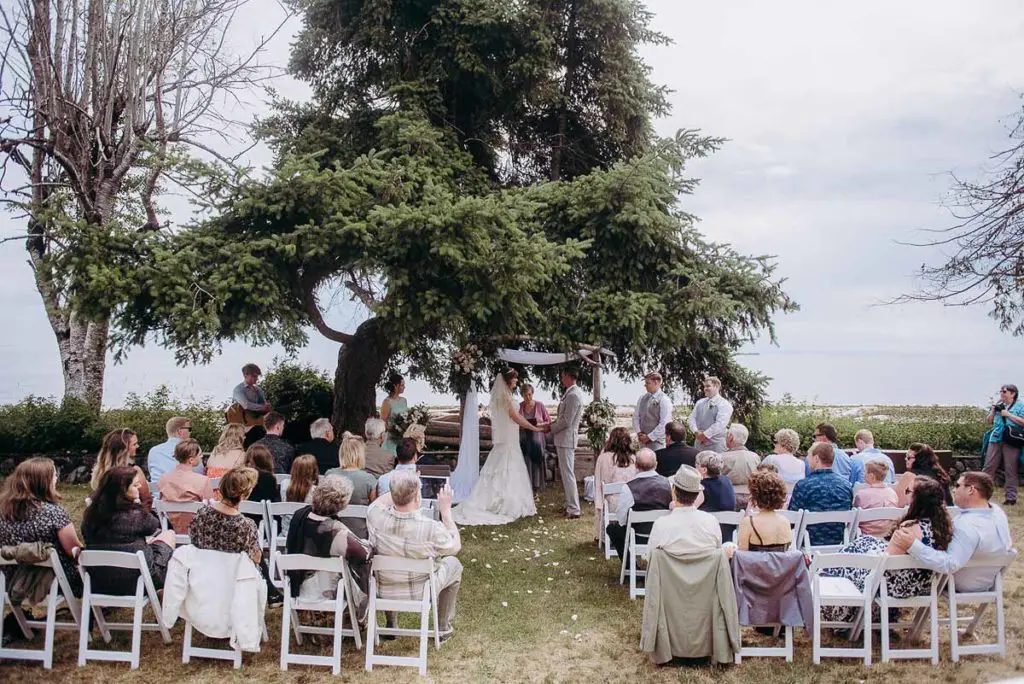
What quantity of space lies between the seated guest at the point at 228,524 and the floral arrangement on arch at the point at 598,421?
6.67 m

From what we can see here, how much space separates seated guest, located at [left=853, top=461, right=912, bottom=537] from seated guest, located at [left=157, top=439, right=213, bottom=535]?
544 cm

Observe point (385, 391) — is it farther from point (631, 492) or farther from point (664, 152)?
point (631, 492)

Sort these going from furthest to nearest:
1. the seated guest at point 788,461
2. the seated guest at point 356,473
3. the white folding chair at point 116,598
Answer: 1. the seated guest at point 788,461
2. the seated guest at point 356,473
3. the white folding chair at point 116,598

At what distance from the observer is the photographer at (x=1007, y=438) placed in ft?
39.2

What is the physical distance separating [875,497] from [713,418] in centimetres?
365

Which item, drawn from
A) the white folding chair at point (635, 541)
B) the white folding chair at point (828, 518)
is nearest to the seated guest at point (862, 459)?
the white folding chair at point (828, 518)

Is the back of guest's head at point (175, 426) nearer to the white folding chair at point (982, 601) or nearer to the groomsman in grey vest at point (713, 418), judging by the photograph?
the groomsman in grey vest at point (713, 418)

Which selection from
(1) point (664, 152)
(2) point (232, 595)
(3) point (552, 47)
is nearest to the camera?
(2) point (232, 595)

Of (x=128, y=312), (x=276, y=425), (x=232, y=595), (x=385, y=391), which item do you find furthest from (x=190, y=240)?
(x=232, y=595)

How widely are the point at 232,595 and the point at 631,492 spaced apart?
346 centimetres

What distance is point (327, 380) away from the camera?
14875 millimetres

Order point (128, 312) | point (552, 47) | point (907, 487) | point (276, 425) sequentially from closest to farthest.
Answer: point (907, 487) < point (276, 425) < point (128, 312) < point (552, 47)

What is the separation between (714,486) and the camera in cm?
677

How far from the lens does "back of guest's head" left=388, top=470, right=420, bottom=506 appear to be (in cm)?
555
